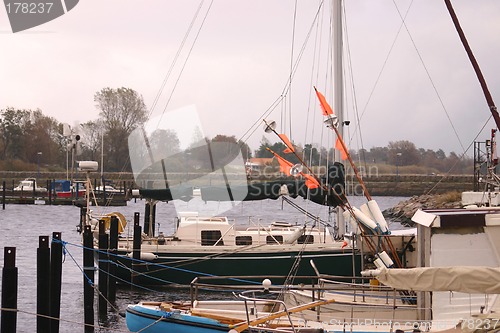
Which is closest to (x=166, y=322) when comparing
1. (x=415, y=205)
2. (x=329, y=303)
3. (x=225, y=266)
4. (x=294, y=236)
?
(x=329, y=303)

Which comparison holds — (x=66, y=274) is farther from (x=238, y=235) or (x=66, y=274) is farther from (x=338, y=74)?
(x=338, y=74)

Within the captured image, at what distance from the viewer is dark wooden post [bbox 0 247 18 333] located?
899 inches

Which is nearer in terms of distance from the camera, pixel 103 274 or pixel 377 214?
pixel 377 214

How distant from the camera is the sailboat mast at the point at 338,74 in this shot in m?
35.0

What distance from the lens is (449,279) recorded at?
17.2 m

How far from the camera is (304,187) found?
35.0m

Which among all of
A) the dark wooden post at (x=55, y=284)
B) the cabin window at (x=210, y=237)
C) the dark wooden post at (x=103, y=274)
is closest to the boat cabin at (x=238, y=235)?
the cabin window at (x=210, y=237)

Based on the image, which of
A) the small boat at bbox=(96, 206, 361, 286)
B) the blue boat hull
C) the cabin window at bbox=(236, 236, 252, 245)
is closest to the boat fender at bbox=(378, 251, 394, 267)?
the blue boat hull

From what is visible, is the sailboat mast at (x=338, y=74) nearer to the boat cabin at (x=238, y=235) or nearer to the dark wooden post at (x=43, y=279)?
the boat cabin at (x=238, y=235)

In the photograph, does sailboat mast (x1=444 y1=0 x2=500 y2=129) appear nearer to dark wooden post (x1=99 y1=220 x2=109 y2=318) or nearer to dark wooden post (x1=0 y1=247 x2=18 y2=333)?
dark wooden post (x1=0 y1=247 x2=18 y2=333)

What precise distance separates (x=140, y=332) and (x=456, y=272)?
894cm

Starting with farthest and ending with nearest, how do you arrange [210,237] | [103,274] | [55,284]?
[210,237], [103,274], [55,284]

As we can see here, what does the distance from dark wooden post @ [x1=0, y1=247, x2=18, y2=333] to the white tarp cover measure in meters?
10.2

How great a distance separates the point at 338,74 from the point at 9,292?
17436 mm
